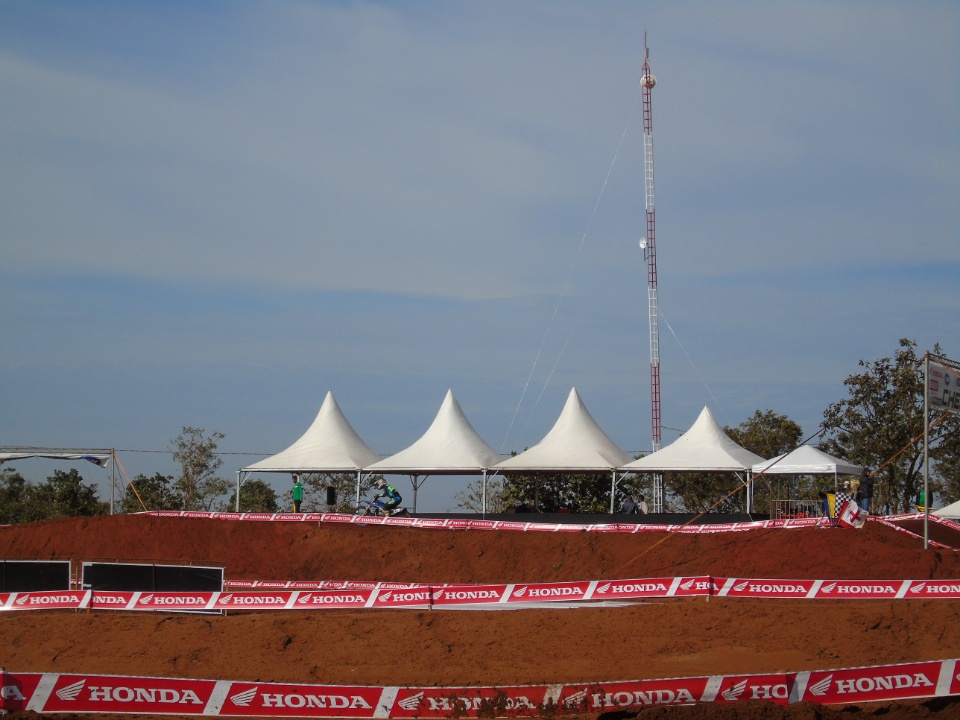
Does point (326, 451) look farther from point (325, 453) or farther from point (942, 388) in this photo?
point (942, 388)

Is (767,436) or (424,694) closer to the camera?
(424,694)

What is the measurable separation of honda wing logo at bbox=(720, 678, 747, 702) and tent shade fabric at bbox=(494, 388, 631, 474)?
69.7ft

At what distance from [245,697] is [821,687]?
22.0 ft

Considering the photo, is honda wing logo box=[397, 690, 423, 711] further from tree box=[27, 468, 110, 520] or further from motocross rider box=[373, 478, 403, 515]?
tree box=[27, 468, 110, 520]

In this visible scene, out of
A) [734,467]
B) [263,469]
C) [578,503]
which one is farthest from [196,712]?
[578,503]

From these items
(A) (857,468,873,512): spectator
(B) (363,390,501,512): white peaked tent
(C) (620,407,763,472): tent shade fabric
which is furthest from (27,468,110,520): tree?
(A) (857,468,873,512): spectator

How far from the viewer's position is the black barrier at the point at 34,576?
18500 mm

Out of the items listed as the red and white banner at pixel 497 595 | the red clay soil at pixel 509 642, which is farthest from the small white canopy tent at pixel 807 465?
the red and white banner at pixel 497 595

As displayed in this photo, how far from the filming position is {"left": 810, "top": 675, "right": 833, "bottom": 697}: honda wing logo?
11.6 m

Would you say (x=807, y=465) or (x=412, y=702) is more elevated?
(x=807, y=465)

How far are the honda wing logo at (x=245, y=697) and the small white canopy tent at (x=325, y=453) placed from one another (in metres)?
23.9

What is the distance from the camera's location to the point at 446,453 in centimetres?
3522

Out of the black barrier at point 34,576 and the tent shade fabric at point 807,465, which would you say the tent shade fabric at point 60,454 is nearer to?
the black barrier at point 34,576

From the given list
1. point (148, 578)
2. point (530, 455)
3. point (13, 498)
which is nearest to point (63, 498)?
point (13, 498)
